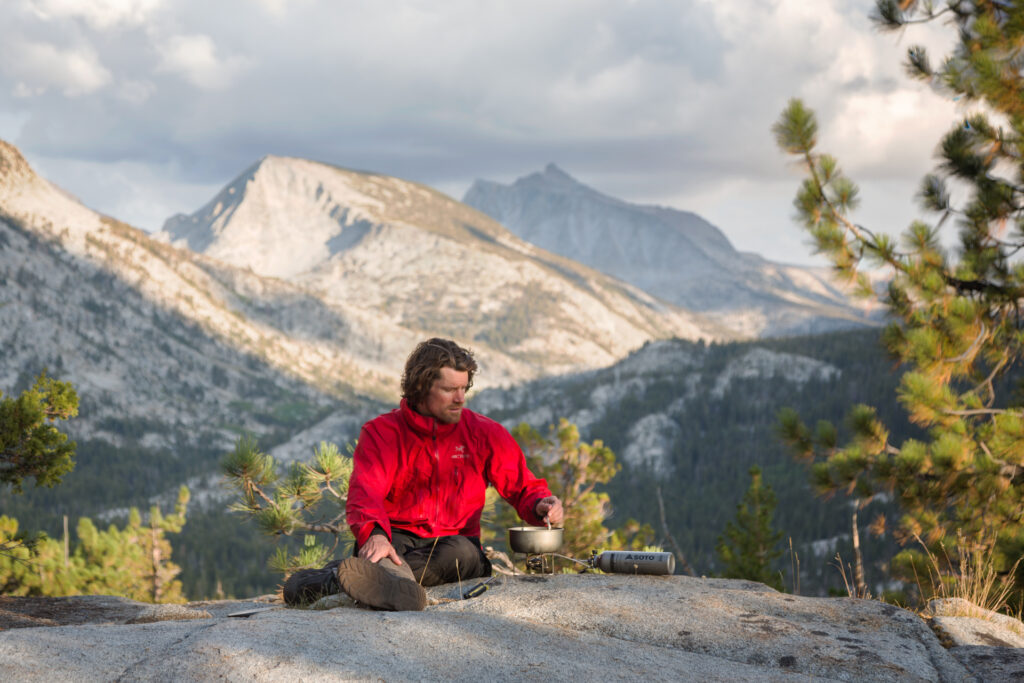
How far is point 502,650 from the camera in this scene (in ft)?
16.4

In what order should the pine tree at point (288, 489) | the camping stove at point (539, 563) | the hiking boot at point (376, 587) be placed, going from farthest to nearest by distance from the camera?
1. the pine tree at point (288, 489)
2. the camping stove at point (539, 563)
3. the hiking boot at point (376, 587)

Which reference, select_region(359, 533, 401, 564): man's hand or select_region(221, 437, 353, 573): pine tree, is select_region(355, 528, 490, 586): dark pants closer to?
select_region(359, 533, 401, 564): man's hand

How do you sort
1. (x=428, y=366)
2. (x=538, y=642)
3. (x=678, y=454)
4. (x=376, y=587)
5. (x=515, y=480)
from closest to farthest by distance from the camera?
(x=538, y=642)
(x=376, y=587)
(x=428, y=366)
(x=515, y=480)
(x=678, y=454)

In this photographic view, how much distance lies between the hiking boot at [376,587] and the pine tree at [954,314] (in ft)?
25.2

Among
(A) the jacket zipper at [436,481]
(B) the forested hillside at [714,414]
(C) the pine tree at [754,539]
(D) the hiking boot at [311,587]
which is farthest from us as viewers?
(B) the forested hillside at [714,414]


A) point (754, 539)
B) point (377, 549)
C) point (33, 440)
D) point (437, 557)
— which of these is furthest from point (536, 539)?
point (754, 539)

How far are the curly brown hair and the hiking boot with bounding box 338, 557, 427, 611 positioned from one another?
1522 millimetres

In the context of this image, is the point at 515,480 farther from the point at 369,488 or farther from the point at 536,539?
the point at 369,488

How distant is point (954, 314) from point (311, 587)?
9.07 metres

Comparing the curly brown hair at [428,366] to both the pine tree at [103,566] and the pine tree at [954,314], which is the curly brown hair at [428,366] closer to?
the pine tree at [954,314]

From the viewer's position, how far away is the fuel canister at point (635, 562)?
290 inches

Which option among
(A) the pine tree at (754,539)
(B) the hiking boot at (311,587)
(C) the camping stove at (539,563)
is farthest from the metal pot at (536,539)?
(A) the pine tree at (754,539)

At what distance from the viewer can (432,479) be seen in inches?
273

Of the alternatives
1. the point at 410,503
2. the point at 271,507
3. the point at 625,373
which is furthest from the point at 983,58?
the point at 625,373
